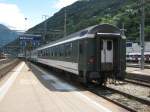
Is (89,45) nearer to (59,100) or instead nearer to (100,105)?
(59,100)

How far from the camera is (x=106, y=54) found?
2142cm

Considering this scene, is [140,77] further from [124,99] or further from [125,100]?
[125,100]

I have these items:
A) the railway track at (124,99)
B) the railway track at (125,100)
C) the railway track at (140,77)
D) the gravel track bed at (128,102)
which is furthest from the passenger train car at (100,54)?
the railway track at (140,77)

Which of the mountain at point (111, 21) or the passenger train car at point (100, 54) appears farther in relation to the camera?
the mountain at point (111, 21)

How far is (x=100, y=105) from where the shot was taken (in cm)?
1473

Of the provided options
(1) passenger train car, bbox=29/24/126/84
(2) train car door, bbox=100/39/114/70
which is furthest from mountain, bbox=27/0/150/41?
(2) train car door, bbox=100/39/114/70

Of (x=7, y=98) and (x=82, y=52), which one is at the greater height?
(x=82, y=52)

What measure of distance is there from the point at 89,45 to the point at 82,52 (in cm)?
72

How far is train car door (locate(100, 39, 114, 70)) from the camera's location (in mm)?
21234

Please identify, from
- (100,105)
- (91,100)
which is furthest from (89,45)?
(100,105)

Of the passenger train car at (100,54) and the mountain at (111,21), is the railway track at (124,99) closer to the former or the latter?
the passenger train car at (100,54)

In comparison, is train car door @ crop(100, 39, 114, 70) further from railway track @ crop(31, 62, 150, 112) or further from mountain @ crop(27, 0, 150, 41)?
mountain @ crop(27, 0, 150, 41)

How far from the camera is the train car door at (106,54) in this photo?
21.2 metres

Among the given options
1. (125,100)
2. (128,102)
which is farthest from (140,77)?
(128,102)
